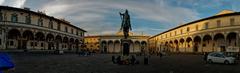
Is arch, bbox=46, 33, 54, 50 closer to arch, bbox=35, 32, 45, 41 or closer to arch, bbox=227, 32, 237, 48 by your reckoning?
arch, bbox=35, 32, 45, 41

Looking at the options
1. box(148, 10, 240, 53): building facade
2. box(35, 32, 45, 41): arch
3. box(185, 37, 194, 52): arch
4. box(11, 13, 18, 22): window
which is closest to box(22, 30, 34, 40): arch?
box(35, 32, 45, 41): arch

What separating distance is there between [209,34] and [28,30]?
1358 inches

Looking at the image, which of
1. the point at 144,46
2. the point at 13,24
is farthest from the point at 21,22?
the point at 144,46

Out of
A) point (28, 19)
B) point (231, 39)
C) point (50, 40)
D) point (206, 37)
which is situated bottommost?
point (231, 39)

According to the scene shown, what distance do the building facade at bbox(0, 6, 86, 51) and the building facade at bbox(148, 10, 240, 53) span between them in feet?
95.8

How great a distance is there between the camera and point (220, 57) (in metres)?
26.6

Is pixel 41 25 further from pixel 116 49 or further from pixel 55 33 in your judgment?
pixel 116 49

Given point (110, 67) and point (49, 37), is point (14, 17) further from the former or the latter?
point (110, 67)

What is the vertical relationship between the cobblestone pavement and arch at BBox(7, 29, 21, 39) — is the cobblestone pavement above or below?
below

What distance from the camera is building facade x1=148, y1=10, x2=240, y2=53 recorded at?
52.3 metres

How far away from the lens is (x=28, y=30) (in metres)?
52.0

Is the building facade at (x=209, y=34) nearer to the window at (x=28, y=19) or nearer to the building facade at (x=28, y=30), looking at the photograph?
the building facade at (x=28, y=30)

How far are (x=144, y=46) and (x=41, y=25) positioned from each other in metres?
50.5

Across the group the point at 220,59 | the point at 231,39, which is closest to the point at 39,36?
the point at 231,39
